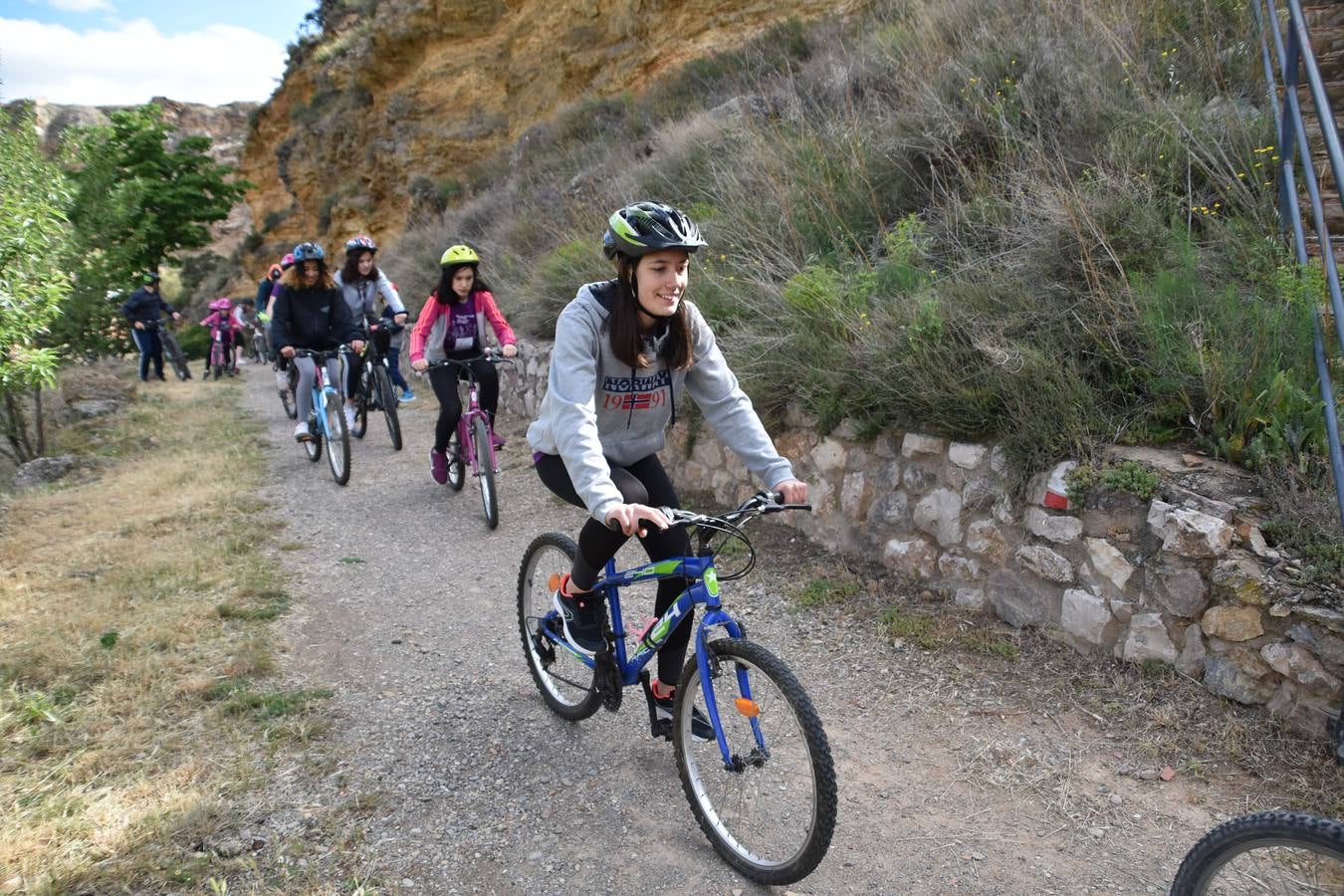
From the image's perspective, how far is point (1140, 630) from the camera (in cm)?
394

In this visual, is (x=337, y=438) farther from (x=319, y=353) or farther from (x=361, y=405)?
(x=361, y=405)

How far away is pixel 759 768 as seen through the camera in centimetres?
304

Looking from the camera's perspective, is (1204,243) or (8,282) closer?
(1204,243)

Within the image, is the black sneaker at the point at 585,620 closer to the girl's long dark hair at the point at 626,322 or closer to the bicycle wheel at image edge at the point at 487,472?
the girl's long dark hair at the point at 626,322

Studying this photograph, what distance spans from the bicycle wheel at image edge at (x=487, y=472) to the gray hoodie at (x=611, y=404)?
3.63 m

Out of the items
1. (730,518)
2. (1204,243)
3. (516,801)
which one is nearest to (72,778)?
(516,801)

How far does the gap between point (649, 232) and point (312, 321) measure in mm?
6519

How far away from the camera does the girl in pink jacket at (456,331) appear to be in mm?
7402

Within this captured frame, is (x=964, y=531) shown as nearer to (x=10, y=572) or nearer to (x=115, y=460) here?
(x=10, y=572)

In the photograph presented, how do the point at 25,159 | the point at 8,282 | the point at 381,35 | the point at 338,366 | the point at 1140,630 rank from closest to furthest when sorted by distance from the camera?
1. the point at 1140,630
2. the point at 8,282
3. the point at 25,159
4. the point at 338,366
5. the point at 381,35

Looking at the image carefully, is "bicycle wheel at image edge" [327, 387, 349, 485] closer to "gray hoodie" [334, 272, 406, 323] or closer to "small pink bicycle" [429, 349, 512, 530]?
"small pink bicycle" [429, 349, 512, 530]

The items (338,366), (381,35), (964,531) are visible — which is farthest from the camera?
(381,35)

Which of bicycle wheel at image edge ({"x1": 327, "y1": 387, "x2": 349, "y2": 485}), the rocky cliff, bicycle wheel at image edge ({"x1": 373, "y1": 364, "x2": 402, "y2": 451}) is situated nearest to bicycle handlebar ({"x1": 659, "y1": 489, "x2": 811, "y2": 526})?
bicycle wheel at image edge ({"x1": 327, "y1": 387, "x2": 349, "y2": 485})

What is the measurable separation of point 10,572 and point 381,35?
2396 cm
